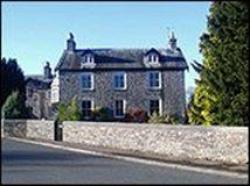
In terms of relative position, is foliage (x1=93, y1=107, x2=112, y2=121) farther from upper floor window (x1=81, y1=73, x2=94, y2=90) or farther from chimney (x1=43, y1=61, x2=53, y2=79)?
chimney (x1=43, y1=61, x2=53, y2=79)

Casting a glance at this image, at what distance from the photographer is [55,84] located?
69.9m

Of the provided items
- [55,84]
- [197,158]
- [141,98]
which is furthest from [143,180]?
[55,84]

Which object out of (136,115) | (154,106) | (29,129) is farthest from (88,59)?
(29,129)

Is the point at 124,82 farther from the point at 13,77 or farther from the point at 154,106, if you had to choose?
the point at 13,77

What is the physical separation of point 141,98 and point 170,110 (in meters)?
3.01

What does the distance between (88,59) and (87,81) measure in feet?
7.07

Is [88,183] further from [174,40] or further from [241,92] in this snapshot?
[174,40]

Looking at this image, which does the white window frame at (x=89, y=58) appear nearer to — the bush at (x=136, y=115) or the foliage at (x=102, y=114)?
the foliage at (x=102, y=114)


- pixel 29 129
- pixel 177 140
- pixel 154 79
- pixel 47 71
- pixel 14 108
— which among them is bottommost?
pixel 177 140

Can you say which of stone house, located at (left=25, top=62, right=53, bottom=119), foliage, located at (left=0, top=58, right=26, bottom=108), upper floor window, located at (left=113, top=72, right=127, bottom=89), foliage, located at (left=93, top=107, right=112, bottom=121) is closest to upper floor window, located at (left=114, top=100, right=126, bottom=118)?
upper floor window, located at (left=113, top=72, right=127, bottom=89)

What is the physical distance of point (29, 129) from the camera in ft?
169

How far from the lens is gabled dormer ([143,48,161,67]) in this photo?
2594 inches

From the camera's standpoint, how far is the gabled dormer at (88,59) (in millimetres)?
65844

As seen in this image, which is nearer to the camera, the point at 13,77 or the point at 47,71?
the point at 13,77
